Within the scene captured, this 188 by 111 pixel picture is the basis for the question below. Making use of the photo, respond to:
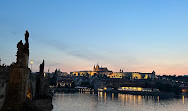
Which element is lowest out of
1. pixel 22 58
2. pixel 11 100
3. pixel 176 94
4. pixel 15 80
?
pixel 176 94

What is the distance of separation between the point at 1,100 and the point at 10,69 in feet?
14.0

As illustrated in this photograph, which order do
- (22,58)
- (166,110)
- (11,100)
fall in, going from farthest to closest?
(166,110) < (22,58) < (11,100)

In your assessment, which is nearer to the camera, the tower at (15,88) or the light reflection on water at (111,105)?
the tower at (15,88)

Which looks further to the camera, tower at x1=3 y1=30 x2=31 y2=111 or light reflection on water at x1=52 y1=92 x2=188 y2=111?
light reflection on water at x1=52 y1=92 x2=188 y2=111

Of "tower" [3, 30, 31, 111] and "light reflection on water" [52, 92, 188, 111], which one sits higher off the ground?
"tower" [3, 30, 31, 111]

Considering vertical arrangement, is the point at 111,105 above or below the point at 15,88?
below

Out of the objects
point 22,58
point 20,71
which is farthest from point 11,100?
point 22,58

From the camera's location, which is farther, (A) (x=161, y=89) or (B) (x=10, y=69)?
(A) (x=161, y=89)

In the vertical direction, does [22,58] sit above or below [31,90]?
above

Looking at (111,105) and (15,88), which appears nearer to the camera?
(15,88)

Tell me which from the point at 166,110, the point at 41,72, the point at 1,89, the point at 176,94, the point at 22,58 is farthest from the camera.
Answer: the point at 176,94

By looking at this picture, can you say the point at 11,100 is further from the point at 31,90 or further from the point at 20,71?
the point at 31,90

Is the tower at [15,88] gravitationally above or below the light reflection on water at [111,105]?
above

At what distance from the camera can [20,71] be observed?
100 ft
